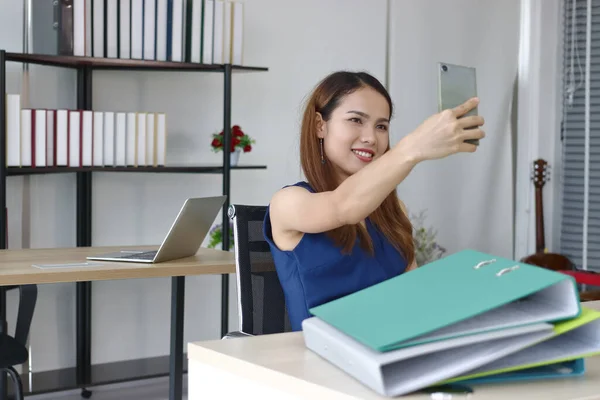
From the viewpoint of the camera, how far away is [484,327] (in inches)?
35.9

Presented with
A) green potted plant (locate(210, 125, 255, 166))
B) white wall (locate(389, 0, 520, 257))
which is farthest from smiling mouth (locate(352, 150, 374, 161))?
white wall (locate(389, 0, 520, 257))

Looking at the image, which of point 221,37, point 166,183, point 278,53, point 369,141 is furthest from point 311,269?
point 278,53

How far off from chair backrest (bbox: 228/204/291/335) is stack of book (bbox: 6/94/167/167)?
1.37m

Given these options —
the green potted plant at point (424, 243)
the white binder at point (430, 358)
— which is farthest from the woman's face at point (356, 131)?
the green potted plant at point (424, 243)

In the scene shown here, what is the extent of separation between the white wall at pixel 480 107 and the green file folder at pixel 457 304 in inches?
145

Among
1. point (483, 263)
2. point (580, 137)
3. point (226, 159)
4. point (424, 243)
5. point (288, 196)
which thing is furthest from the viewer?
point (580, 137)

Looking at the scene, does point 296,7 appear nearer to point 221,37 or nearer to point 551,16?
point 221,37

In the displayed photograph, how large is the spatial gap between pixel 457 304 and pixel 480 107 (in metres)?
4.11

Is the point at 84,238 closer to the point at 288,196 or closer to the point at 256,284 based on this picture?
the point at 256,284

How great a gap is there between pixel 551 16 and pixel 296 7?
5.80ft

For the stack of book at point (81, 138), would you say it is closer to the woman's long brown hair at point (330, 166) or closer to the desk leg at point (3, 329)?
the desk leg at point (3, 329)

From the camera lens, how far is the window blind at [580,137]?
4957 mm

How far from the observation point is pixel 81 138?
3.36 meters

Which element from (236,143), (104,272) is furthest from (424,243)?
(104,272)
